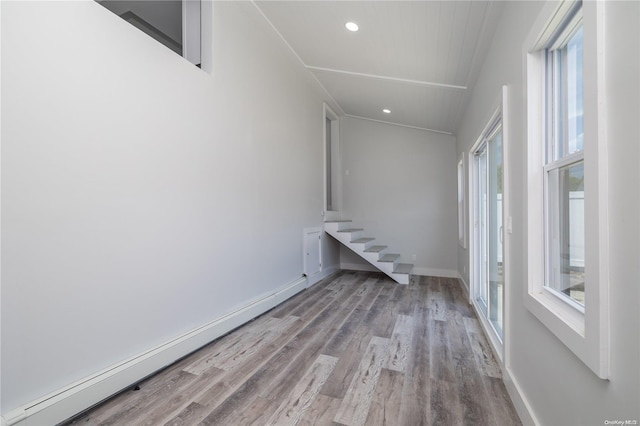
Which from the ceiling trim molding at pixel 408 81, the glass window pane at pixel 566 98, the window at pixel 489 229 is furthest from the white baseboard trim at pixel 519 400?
the ceiling trim molding at pixel 408 81

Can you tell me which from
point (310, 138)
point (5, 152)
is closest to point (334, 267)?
point (310, 138)

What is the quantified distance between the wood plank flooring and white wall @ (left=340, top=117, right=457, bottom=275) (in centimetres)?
247

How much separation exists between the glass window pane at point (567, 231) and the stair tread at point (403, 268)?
3610 millimetres

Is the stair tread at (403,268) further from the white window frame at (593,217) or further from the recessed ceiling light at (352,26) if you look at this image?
the white window frame at (593,217)

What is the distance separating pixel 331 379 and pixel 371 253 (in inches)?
128

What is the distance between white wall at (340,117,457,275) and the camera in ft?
18.3

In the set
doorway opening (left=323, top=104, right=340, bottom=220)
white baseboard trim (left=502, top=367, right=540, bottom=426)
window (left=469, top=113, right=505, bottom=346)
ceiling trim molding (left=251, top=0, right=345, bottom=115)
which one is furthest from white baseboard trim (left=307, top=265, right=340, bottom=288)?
ceiling trim molding (left=251, top=0, right=345, bottom=115)

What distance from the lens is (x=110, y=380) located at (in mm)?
1772

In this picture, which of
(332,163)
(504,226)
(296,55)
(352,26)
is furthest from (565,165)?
(332,163)

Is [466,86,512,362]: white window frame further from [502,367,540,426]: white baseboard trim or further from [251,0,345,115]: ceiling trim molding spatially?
[251,0,345,115]: ceiling trim molding

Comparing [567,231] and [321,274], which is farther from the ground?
[567,231]

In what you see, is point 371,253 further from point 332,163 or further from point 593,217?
point 593,217

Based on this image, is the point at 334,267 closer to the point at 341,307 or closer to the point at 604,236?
the point at 341,307

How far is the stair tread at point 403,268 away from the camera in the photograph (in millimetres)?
5021
